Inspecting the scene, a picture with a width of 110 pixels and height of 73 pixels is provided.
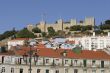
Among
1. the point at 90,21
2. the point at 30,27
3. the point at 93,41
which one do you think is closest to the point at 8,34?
the point at 30,27

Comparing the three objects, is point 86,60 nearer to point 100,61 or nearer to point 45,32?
point 100,61

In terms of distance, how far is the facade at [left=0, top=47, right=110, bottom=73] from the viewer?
72000 millimetres

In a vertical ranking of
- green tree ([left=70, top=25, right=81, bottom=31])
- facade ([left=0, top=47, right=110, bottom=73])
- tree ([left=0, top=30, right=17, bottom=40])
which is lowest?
facade ([left=0, top=47, right=110, bottom=73])

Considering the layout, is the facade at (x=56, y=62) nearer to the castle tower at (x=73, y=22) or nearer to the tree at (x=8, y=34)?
the tree at (x=8, y=34)

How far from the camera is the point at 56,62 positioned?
74000 millimetres

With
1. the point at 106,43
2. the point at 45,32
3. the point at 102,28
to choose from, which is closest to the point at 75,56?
the point at 106,43

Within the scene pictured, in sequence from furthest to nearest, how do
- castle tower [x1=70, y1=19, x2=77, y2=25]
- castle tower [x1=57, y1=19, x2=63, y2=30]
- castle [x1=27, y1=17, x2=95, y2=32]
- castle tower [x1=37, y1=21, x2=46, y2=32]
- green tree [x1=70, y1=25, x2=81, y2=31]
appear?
castle tower [x1=70, y1=19, x2=77, y2=25]
castle tower [x1=57, y1=19, x2=63, y2=30]
castle tower [x1=37, y1=21, x2=46, y2=32]
castle [x1=27, y1=17, x2=95, y2=32]
green tree [x1=70, y1=25, x2=81, y2=31]

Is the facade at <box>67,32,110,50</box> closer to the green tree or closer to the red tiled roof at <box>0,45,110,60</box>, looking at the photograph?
the green tree

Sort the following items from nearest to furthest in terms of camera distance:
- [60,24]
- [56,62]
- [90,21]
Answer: [56,62]
[60,24]
[90,21]

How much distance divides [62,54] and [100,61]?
224 inches

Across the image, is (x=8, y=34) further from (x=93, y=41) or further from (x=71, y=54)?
(x=71, y=54)

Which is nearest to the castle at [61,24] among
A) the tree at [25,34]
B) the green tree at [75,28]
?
the green tree at [75,28]

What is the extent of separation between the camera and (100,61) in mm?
75375

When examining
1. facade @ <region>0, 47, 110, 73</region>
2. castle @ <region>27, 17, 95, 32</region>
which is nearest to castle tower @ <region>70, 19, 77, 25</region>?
castle @ <region>27, 17, 95, 32</region>
